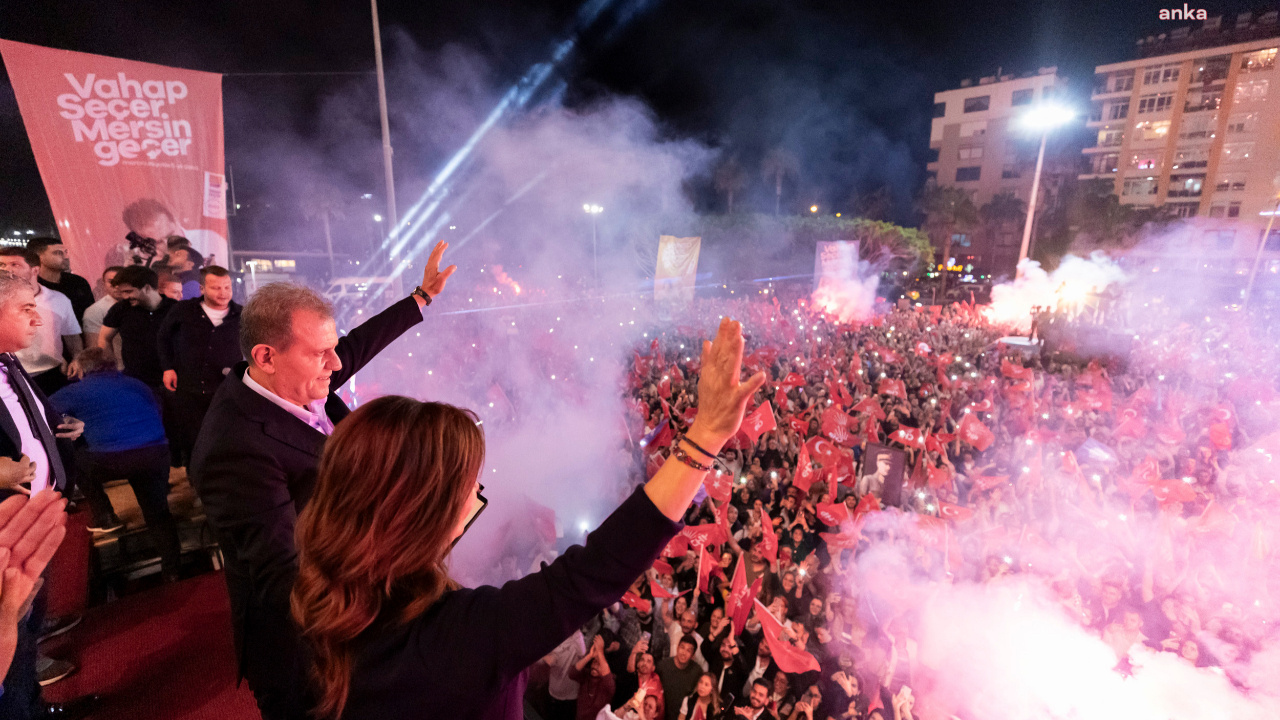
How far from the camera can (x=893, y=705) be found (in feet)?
13.8

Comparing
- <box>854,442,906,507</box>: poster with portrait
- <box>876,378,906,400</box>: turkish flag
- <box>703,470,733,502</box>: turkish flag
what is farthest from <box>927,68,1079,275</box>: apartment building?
<box>703,470,733,502</box>: turkish flag

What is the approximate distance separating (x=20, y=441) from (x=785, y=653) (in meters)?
4.35

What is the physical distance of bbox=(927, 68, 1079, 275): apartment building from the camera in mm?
39531

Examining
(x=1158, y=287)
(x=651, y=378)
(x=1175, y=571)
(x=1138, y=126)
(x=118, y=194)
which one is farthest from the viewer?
(x=1138, y=126)

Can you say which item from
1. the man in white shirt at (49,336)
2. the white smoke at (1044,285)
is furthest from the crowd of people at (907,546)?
the white smoke at (1044,285)

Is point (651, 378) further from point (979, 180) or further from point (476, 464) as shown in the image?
point (979, 180)

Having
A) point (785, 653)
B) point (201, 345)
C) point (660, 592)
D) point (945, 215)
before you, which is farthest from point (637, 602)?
point (945, 215)

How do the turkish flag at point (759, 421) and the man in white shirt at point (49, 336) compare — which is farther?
the turkish flag at point (759, 421)

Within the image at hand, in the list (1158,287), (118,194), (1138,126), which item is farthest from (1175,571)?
(1138,126)

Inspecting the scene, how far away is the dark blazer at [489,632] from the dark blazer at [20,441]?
201cm

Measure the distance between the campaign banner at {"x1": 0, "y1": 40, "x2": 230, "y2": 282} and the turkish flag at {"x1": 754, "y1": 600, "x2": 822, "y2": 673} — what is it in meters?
5.69

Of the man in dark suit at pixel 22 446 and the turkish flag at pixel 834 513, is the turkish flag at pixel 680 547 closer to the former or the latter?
the turkish flag at pixel 834 513

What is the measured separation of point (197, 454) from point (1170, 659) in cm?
664

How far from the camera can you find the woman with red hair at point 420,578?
3.39ft
